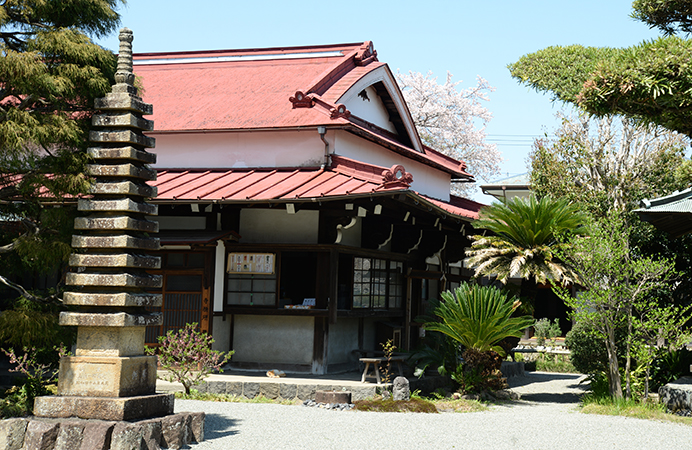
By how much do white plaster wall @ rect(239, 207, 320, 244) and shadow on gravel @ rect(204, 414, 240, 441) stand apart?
169 inches

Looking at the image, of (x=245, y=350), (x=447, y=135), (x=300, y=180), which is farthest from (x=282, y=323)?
(x=447, y=135)

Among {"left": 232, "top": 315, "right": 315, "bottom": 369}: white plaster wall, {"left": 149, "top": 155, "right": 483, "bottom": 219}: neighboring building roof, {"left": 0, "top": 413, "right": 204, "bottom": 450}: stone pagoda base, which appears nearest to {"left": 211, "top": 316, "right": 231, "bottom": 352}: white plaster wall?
{"left": 232, "top": 315, "right": 315, "bottom": 369}: white plaster wall

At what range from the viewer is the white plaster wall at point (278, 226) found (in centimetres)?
1312

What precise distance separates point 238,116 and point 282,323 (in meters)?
5.03

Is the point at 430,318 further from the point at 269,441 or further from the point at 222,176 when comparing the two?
the point at 269,441

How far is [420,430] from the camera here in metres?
9.10

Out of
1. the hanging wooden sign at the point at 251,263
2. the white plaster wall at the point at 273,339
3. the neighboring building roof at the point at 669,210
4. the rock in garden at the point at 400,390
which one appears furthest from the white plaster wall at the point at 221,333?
the neighboring building roof at the point at 669,210

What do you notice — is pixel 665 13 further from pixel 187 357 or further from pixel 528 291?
pixel 187 357

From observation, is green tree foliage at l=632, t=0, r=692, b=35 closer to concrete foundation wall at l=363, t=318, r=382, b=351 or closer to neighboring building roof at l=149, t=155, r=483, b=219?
neighboring building roof at l=149, t=155, r=483, b=219

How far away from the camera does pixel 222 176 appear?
14.3 metres

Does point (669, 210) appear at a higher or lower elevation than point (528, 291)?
higher

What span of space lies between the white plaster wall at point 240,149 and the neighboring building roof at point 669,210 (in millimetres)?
6453

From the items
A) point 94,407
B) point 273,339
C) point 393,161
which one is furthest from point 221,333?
point 393,161

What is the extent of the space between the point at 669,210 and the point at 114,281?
944cm
